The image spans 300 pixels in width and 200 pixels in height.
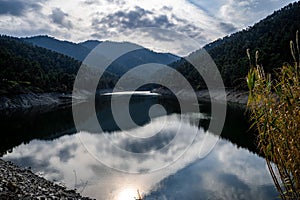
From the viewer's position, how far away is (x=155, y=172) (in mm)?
12289

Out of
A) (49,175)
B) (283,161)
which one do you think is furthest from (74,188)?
(283,161)

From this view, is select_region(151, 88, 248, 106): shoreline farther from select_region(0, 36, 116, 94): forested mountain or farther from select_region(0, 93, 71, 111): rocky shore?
select_region(0, 36, 116, 94): forested mountain

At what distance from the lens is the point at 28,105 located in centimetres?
4078

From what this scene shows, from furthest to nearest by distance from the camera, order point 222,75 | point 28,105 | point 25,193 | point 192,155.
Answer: point 222,75 < point 28,105 < point 192,155 < point 25,193

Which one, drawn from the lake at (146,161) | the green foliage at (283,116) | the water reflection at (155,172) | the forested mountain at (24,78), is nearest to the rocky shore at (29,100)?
the forested mountain at (24,78)

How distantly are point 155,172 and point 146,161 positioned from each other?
2016 millimetres

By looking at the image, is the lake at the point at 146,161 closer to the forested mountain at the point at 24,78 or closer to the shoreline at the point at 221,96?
the forested mountain at the point at 24,78

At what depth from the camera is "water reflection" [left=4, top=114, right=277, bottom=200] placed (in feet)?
32.0

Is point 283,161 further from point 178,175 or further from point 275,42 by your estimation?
point 275,42

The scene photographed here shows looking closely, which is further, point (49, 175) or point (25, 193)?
point (49, 175)

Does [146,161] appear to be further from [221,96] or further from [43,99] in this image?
[221,96]

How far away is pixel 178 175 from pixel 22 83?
130ft

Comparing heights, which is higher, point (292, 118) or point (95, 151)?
point (292, 118)

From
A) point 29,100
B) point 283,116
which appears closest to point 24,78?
point 29,100
